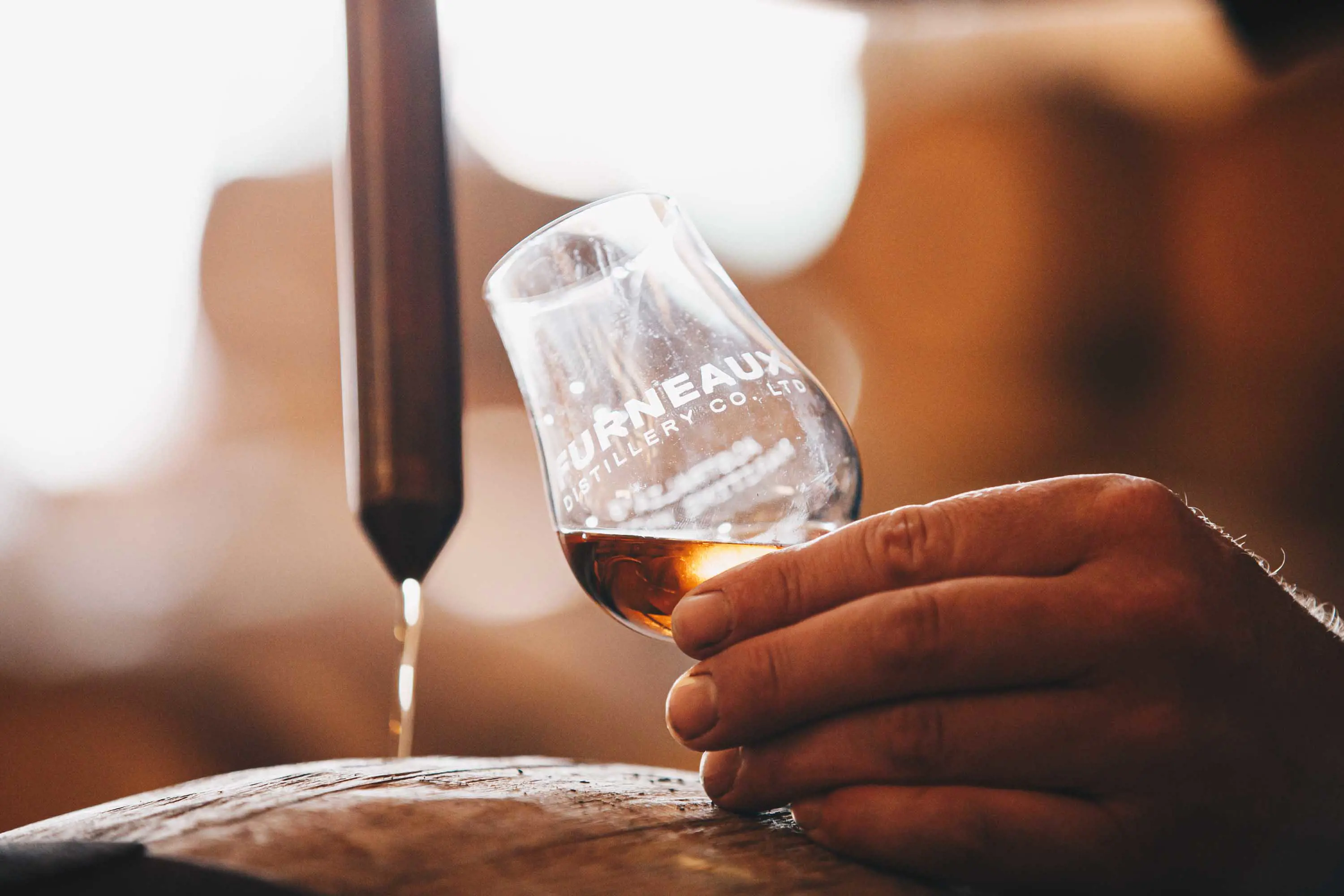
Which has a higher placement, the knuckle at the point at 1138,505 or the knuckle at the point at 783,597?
the knuckle at the point at 1138,505

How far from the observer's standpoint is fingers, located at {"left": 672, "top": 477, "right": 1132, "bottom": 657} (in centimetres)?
65

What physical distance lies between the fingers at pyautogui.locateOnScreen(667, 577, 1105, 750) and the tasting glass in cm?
15

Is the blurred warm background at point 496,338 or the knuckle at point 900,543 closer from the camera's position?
the knuckle at point 900,543

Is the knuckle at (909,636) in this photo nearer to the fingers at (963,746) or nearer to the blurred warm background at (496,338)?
the fingers at (963,746)

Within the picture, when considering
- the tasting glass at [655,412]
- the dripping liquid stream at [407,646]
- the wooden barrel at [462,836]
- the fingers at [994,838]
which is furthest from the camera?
the dripping liquid stream at [407,646]

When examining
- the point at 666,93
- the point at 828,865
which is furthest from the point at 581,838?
the point at 666,93

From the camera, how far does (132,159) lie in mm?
3434

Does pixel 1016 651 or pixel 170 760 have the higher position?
pixel 1016 651

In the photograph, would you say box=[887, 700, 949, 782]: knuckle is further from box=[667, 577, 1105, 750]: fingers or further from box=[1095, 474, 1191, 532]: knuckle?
box=[1095, 474, 1191, 532]: knuckle

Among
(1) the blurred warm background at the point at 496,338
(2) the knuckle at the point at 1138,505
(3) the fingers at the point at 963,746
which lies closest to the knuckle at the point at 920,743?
(3) the fingers at the point at 963,746

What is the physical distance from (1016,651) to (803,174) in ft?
10.9

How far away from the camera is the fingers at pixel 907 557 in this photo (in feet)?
2.14

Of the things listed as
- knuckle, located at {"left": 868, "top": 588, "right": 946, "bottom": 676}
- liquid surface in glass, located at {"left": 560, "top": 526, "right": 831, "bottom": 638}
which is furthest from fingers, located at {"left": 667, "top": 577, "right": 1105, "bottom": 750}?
liquid surface in glass, located at {"left": 560, "top": 526, "right": 831, "bottom": 638}

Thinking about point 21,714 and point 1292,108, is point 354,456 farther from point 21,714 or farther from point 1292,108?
point 1292,108
